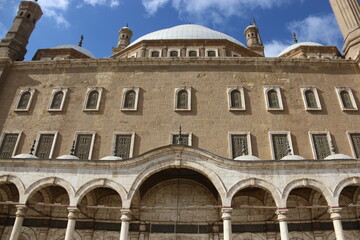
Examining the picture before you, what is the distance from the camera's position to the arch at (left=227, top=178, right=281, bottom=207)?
9594 millimetres

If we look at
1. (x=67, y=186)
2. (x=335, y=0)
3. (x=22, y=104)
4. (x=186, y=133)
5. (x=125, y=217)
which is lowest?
(x=125, y=217)

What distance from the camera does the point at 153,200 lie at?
12445 mm

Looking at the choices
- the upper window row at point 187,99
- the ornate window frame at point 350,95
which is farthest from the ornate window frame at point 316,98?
the ornate window frame at point 350,95

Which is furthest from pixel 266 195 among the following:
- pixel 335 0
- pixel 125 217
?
pixel 335 0

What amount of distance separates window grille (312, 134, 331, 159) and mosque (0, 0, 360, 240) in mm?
49

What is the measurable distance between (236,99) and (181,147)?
17.9 feet

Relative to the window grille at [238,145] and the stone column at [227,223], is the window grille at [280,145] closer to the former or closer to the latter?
the window grille at [238,145]

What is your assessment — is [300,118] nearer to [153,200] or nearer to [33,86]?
[153,200]

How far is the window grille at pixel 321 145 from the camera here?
12.8m

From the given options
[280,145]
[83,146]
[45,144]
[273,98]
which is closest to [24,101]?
[45,144]

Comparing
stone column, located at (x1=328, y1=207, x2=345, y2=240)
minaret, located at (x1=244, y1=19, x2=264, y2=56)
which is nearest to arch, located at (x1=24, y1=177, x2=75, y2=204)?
stone column, located at (x1=328, y1=207, x2=345, y2=240)

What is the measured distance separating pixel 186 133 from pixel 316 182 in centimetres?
605

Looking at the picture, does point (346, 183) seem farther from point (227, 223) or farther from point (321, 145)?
point (227, 223)

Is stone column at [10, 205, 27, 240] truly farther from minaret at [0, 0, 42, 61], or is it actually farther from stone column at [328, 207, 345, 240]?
minaret at [0, 0, 42, 61]
